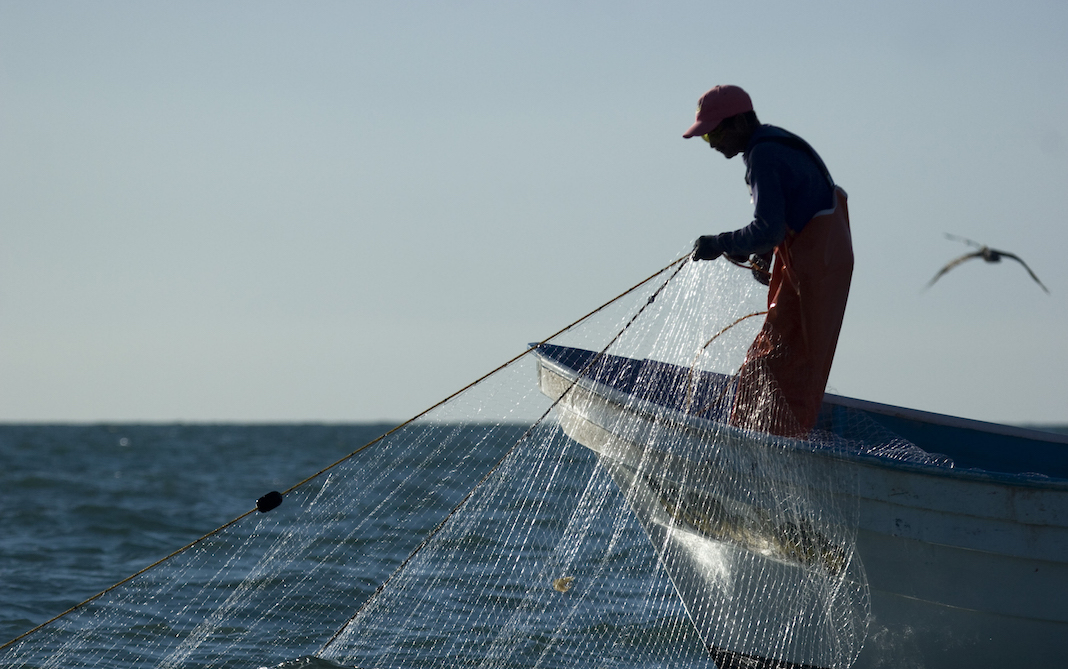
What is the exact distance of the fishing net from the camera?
4.65 metres

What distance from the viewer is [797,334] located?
466 cm

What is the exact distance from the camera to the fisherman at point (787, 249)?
177 inches

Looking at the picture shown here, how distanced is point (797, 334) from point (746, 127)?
891 mm

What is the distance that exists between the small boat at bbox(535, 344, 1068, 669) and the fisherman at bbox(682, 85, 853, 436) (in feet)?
0.71

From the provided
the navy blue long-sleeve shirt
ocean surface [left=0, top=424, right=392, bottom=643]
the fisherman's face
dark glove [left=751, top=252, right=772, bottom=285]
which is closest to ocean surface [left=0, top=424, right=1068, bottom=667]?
ocean surface [left=0, top=424, right=392, bottom=643]

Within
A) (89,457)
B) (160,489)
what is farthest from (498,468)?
(89,457)

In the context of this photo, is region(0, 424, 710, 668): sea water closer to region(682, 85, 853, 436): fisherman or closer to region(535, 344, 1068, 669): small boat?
region(535, 344, 1068, 669): small boat

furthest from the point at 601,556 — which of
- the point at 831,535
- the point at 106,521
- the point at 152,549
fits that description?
the point at 106,521

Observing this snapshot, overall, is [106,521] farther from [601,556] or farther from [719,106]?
[719,106]

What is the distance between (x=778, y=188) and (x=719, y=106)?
0.44 metres

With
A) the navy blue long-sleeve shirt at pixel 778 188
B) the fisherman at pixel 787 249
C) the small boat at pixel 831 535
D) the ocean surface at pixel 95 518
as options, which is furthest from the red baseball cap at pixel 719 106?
the ocean surface at pixel 95 518

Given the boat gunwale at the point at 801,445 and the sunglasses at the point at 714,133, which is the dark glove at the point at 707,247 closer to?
the sunglasses at the point at 714,133

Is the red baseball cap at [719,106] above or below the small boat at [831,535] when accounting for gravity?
above

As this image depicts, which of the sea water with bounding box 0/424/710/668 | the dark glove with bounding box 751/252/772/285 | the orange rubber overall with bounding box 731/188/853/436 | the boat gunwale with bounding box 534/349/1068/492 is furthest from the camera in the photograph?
the sea water with bounding box 0/424/710/668
